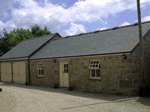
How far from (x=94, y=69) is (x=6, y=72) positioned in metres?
14.2

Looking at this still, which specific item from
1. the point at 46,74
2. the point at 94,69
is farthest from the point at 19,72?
the point at 94,69

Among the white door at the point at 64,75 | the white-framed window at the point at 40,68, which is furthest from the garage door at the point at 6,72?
the white door at the point at 64,75

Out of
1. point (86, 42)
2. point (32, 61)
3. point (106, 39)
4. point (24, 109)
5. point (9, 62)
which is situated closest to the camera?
point (24, 109)

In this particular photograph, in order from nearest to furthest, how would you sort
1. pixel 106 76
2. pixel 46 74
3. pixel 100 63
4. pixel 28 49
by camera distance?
1. pixel 106 76
2. pixel 100 63
3. pixel 46 74
4. pixel 28 49

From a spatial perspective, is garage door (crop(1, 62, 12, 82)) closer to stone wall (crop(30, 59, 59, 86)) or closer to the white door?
stone wall (crop(30, 59, 59, 86))

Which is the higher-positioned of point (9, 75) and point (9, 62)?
point (9, 62)

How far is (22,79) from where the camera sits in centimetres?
2156

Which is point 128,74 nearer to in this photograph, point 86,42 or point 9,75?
point 86,42

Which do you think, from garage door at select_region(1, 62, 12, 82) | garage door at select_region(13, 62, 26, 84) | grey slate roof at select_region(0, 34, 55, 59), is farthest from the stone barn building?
garage door at select_region(1, 62, 12, 82)

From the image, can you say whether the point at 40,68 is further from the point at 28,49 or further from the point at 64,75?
the point at 28,49

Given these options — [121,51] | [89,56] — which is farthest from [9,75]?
[121,51]

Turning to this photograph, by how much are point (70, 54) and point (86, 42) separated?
2.08 m

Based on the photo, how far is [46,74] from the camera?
18422mm

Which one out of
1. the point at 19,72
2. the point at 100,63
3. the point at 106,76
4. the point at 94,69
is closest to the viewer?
the point at 106,76
